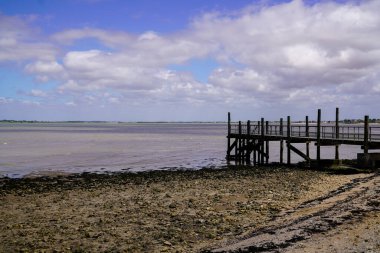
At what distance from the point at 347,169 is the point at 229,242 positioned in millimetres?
17216

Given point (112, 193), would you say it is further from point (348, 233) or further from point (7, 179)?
point (348, 233)

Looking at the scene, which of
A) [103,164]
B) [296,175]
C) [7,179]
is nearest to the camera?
[296,175]

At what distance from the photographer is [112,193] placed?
20.0 m

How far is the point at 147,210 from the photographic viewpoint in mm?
15406

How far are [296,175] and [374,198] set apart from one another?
11.3 m

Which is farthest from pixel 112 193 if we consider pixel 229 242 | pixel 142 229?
pixel 229 242

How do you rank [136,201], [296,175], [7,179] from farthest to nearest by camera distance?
1. [7,179]
2. [296,175]
3. [136,201]

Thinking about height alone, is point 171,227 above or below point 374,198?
below

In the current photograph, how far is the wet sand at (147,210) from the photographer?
11445 mm

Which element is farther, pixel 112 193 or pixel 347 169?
pixel 347 169

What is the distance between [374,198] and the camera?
1348cm

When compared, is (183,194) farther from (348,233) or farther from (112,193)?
(348,233)

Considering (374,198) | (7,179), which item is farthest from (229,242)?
(7,179)

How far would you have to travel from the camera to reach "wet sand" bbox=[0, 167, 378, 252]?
37.6ft
